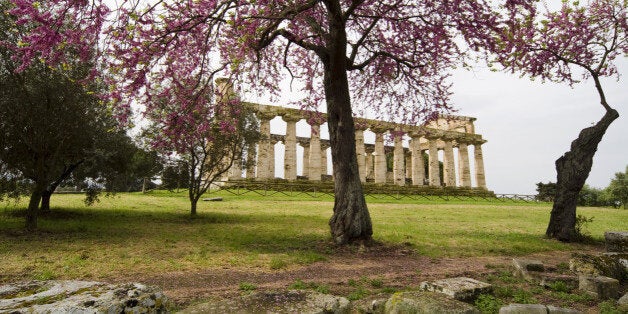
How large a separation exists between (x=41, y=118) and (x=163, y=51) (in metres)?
5.74

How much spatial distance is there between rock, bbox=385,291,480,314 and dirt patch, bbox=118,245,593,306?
174 cm

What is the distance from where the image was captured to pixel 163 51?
830 cm

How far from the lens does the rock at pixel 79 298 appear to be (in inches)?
97.3

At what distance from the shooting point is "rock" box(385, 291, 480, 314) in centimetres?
375

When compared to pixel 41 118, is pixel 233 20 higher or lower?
higher

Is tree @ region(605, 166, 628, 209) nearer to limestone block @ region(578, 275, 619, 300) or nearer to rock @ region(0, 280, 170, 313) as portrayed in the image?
limestone block @ region(578, 275, 619, 300)

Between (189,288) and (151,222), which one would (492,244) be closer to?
(189,288)

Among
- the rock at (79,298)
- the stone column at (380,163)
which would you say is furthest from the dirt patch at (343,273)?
the stone column at (380,163)

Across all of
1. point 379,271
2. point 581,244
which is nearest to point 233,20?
point 379,271

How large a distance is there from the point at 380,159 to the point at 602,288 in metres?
39.7

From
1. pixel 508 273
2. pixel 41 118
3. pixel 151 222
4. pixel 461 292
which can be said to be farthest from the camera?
pixel 151 222

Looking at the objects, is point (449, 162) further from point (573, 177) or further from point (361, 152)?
point (573, 177)

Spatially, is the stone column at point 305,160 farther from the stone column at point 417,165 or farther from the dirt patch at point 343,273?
the dirt patch at point 343,273

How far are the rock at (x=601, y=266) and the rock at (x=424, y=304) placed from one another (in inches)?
172
